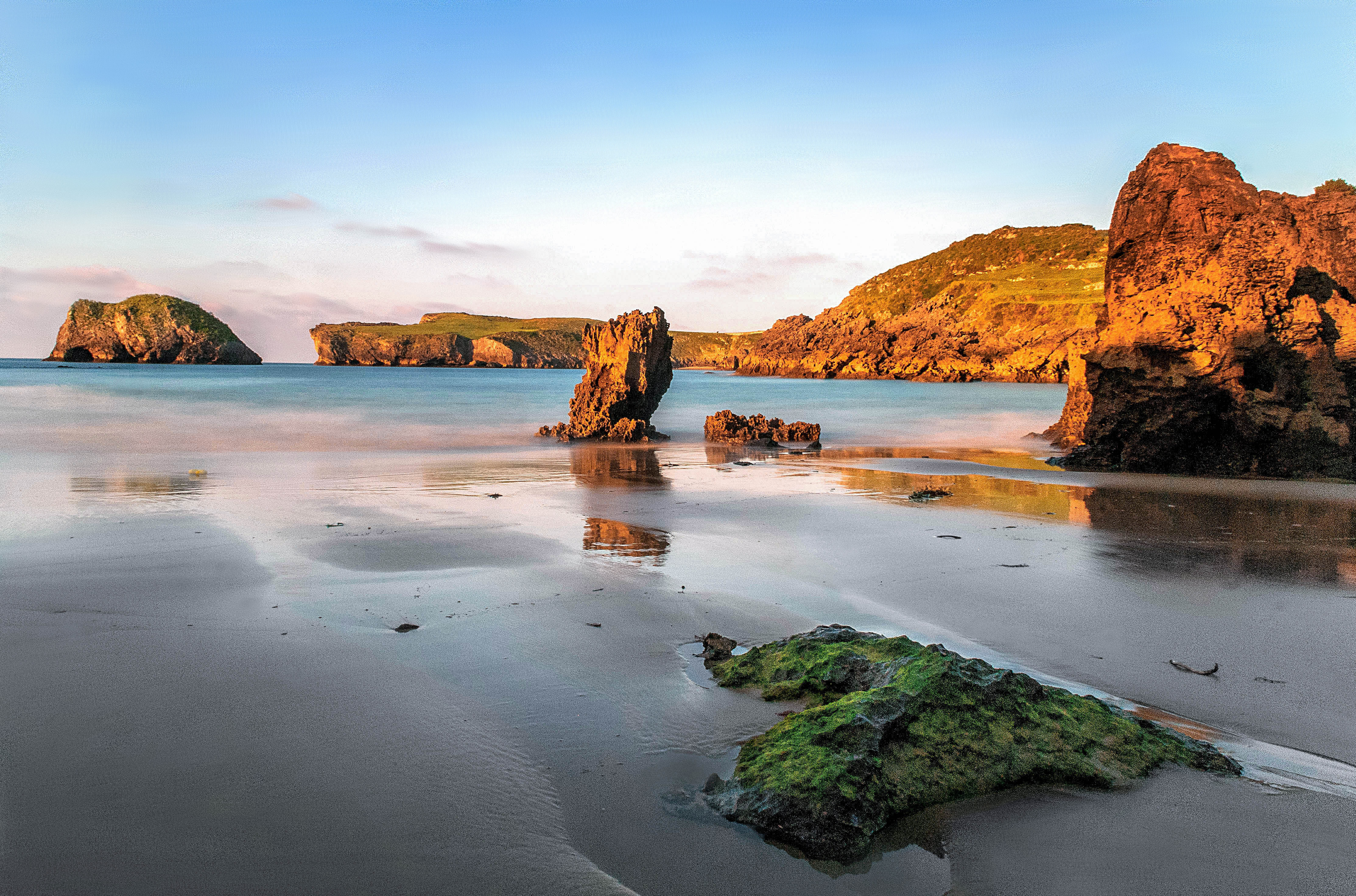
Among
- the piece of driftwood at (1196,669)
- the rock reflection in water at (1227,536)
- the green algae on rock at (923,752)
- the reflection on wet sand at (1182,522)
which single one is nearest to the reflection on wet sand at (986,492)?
the reflection on wet sand at (1182,522)

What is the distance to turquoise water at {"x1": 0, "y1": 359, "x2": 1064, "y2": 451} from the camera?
19.5 meters

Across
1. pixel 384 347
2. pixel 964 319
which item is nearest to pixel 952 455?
pixel 964 319

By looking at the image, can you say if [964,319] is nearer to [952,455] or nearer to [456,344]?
[952,455]

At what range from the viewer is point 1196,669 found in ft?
13.5

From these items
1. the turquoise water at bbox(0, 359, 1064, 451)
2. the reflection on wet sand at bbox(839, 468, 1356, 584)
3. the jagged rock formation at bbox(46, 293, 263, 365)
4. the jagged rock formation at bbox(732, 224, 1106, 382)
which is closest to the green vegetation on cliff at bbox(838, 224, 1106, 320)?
the jagged rock formation at bbox(732, 224, 1106, 382)

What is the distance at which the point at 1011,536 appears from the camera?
7.74 m

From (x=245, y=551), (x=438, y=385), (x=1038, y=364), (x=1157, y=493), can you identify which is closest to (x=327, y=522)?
(x=245, y=551)

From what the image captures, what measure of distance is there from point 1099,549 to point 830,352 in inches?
3969

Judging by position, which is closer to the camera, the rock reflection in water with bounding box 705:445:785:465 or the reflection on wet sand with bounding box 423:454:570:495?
the reflection on wet sand with bounding box 423:454:570:495

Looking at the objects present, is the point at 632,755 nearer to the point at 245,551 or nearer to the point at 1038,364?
the point at 245,551

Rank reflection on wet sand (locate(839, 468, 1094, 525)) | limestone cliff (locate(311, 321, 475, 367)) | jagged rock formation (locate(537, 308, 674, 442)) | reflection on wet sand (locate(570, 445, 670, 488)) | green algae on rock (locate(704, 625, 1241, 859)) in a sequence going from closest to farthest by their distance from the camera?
green algae on rock (locate(704, 625, 1241, 859)), reflection on wet sand (locate(839, 468, 1094, 525)), reflection on wet sand (locate(570, 445, 670, 488)), jagged rock formation (locate(537, 308, 674, 442)), limestone cliff (locate(311, 321, 475, 367))

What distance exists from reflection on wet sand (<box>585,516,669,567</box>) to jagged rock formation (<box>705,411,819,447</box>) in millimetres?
10866

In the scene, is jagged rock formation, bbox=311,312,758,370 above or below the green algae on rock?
above

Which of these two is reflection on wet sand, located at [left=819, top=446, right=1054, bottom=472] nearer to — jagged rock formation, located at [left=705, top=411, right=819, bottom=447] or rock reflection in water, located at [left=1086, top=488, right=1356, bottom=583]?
jagged rock formation, located at [left=705, top=411, right=819, bottom=447]
